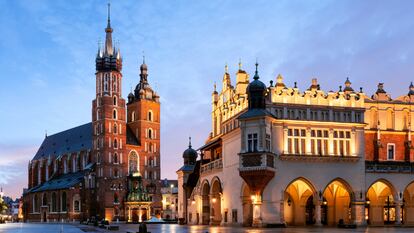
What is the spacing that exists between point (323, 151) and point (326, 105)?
14.8 feet

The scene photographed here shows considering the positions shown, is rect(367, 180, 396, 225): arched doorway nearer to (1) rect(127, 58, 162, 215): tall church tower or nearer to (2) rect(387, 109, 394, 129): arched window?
(2) rect(387, 109, 394, 129): arched window

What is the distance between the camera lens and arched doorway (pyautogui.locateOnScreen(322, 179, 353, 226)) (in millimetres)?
60519

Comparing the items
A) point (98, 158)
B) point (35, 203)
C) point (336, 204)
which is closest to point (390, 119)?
point (336, 204)

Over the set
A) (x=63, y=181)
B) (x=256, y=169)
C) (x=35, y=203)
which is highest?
(x=256, y=169)

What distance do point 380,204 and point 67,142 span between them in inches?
4697

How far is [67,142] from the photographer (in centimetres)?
16775

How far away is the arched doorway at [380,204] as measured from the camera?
61.9 m

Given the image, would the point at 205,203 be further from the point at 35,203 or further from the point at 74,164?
the point at 35,203

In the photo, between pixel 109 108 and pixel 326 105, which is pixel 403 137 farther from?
pixel 109 108

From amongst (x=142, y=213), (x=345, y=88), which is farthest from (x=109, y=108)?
(x=345, y=88)

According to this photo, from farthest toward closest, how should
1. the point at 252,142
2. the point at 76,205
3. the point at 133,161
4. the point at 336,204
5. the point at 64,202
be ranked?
the point at 133,161 → the point at 64,202 → the point at 76,205 → the point at 336,204 → the point at 252,142

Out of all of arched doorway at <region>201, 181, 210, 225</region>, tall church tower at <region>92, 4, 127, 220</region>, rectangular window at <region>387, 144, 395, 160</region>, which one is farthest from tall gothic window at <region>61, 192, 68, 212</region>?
rectangular window at <region>387, 144, 395, 160</region>

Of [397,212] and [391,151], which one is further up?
[391,151]

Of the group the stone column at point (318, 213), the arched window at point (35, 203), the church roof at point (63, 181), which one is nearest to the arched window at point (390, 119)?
the stone column at point (318, 213)
